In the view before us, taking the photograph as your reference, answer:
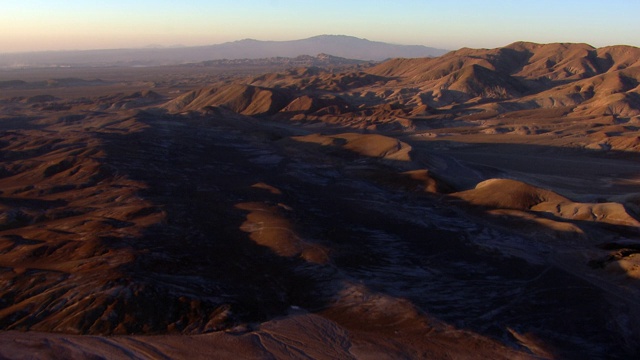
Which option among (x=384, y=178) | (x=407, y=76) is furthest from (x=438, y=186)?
(x=407, y=76)

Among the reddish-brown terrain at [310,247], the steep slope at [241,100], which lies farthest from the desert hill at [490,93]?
the reddish-brown terrain at [310,247]

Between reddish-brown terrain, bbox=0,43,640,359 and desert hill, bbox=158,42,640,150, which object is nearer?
reddish-brown terrain, bbox=0,43,640,359

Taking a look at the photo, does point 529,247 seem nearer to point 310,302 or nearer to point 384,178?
point 310,302

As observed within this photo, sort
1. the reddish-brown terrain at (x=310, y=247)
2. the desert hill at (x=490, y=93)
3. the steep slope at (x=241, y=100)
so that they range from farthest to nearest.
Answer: the steep slope at (x=241, y=100), the desert hill at (x=490, y=93), the reddish-brown terrain at (x=310, y=247)

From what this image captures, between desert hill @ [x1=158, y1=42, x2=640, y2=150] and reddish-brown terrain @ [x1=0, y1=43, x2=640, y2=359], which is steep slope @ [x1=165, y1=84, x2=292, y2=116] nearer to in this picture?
desert hill @ [x1=158, y1=42, x2=640, y2=150]

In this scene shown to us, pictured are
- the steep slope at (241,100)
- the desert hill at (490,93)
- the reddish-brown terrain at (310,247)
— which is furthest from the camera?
the steep slope at (241,100)

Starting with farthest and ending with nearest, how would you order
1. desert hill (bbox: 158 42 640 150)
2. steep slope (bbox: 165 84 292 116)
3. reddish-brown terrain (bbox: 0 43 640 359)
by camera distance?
steep slope (bbox: 165 84 292 116)
desert hill (bbox: 158 42 640 150)
reddish-brown terrain (bbox: 0 43 640 359)

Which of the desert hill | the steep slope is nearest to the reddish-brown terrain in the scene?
the desert hill

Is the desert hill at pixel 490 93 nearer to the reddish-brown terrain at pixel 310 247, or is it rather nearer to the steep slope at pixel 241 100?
the steep slope at pixel 241 100
